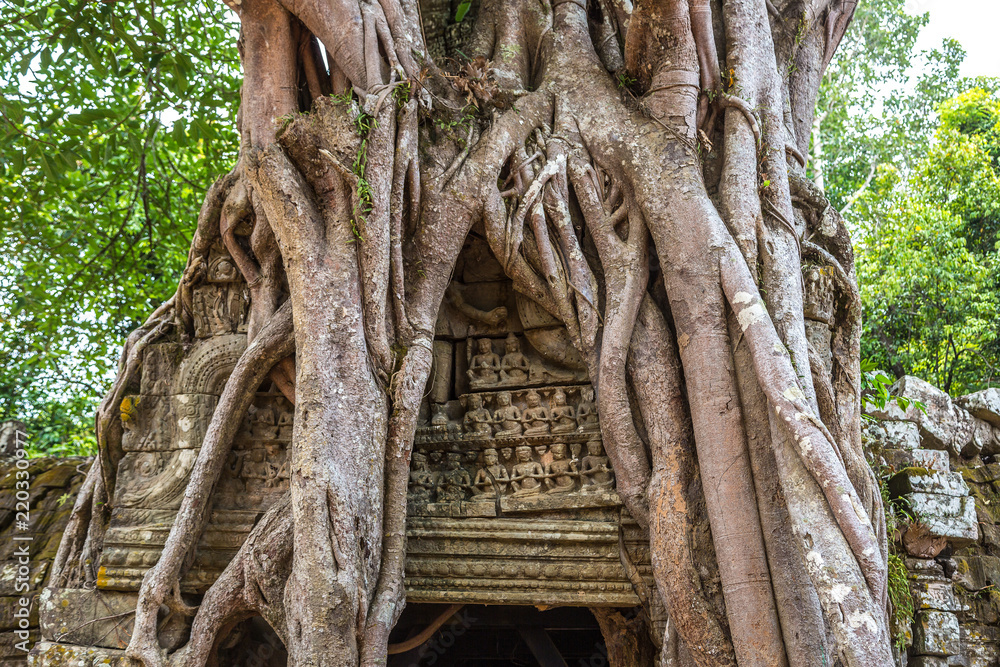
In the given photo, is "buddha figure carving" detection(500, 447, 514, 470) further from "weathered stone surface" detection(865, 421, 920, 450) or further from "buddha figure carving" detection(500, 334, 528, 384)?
"weathered stone surface" detection(865, 421, 920, 450)

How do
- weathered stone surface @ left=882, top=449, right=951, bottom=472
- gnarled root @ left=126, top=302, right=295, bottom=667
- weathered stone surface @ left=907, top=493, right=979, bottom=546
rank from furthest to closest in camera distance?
1. weathered stone surface @ left=882, top=449, right=951, bottom=472
2. weathered stone surface @ left=907, top=493, right=979, bottom=546
3. gnarled root @ left=126, top=302, right=295, bottom=667

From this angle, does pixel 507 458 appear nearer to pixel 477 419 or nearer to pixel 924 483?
pixel 477 419

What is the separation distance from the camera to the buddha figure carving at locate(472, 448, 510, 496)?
3.74m

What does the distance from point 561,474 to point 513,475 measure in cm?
24

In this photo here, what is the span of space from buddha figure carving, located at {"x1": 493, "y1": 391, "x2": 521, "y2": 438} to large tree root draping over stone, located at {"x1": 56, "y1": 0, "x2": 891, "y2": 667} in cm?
45

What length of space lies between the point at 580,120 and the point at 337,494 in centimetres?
223

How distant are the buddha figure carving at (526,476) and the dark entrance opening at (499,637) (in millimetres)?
724

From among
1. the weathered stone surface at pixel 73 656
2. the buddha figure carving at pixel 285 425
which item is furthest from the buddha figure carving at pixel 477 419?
the weathered stone surface at pixel 73 656

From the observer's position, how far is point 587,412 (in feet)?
12.3

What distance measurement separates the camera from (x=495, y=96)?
396cm

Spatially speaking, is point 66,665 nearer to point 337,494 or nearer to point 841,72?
point 337,494

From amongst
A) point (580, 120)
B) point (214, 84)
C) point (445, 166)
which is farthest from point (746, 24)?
point (214, 84)

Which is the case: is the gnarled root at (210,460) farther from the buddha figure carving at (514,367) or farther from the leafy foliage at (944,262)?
the leafy foliage at (944,262)

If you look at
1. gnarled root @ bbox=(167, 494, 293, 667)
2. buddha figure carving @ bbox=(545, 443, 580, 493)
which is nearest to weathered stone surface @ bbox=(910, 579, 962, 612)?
buddha figure carving @ bbox=(545, 443, 580, 493)
